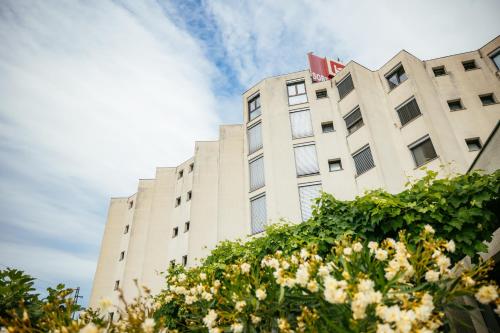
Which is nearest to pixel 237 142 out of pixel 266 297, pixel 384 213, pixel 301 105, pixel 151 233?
pixel 301 105

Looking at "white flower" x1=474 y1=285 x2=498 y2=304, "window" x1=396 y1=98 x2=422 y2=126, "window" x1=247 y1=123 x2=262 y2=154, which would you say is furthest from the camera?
"window" x1=247 y1=123 x2=262 y2=154

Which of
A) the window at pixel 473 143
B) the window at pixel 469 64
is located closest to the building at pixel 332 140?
the window at pixel 473 143

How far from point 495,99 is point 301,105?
1157 centimetres

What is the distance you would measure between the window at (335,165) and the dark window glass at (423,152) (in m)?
4.02

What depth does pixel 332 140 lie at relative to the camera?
17.6m

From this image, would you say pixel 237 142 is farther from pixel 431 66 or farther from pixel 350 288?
pixel 350 288

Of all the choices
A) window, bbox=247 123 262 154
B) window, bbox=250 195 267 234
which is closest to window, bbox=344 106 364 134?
window, bbox=247 123 262 154

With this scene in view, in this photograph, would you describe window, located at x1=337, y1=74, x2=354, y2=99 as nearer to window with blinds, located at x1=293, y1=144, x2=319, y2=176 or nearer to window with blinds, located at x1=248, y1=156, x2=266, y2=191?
window with blinds, located at x1=293, y1=144, x2=319, y2=176

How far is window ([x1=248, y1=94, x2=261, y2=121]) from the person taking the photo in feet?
70.3

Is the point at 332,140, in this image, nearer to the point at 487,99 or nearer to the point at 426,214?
the point at 487,99

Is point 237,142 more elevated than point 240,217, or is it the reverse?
point 237,142

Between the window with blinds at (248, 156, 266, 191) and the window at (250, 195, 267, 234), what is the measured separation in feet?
3.04

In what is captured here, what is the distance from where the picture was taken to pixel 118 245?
30938mm

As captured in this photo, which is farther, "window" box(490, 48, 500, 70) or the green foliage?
"window" box(490, 48, 500, 70)
